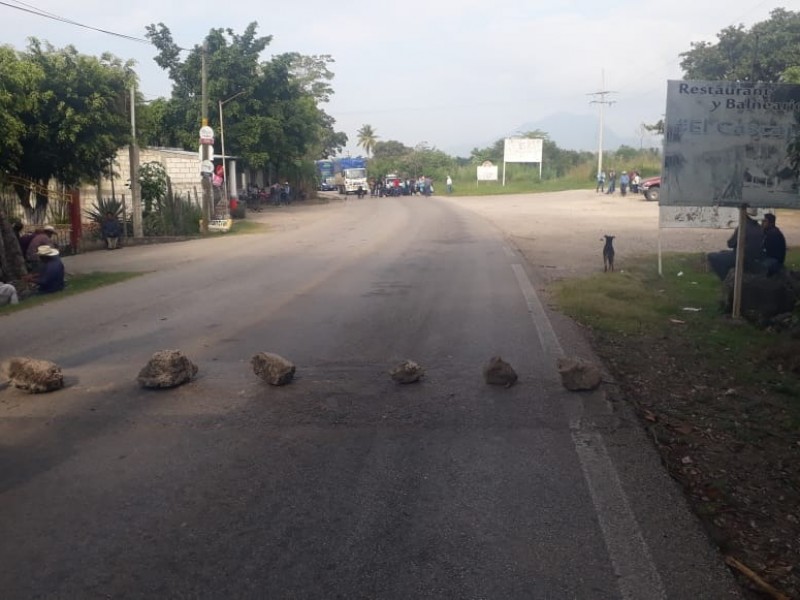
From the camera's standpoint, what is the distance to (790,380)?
7.52m

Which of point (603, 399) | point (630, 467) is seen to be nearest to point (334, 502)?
point (630, 467)

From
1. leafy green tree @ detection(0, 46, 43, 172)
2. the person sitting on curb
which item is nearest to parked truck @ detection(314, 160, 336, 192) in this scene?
leafy green tree @ detection(0, 46, 43, 172)

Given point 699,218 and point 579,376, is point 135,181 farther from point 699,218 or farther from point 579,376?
point 579,376

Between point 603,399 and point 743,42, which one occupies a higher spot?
point 743,42

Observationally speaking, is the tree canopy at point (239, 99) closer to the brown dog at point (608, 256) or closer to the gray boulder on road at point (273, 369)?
the brown dog at point (608, 256)

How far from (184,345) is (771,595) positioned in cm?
682

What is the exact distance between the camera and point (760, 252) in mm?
12922

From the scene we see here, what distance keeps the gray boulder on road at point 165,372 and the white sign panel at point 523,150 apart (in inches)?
2674

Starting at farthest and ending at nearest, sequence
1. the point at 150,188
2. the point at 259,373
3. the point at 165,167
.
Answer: the point at 165,167 → the point at 150,188 → the point at 259,373

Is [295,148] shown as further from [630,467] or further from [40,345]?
[630,467]

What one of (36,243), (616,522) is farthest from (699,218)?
(36,243)

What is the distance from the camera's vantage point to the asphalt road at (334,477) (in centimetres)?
376

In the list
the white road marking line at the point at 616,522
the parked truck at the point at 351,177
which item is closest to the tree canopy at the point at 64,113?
the white road marking line at the point at 616,522

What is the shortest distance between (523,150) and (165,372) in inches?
2711
